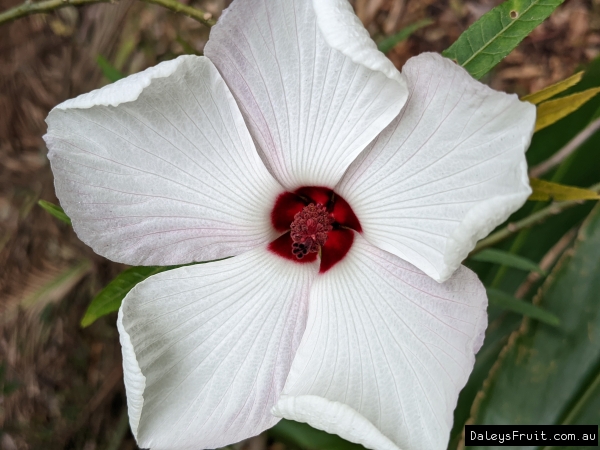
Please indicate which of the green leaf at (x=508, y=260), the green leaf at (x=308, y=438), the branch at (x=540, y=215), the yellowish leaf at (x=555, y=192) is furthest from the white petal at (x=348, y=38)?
the green leaf at (x=308, y=438)

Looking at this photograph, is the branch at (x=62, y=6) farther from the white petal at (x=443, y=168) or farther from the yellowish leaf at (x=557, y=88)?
the yellowish leaf at (x=557, y=88)

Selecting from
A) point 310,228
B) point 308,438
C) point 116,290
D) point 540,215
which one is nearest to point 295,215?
point 310,228

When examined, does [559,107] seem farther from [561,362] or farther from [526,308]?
[561,362]

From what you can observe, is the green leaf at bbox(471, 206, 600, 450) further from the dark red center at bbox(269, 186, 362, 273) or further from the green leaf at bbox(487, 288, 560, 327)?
the dark red center at bbox(269, 186, 362, 273)

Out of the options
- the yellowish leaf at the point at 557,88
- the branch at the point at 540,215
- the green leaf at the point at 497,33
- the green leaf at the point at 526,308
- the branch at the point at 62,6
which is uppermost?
the branch at the point at 62,6

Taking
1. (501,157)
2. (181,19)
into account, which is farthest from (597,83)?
(181,19)

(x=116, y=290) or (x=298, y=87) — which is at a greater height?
(x=298, y=87)
